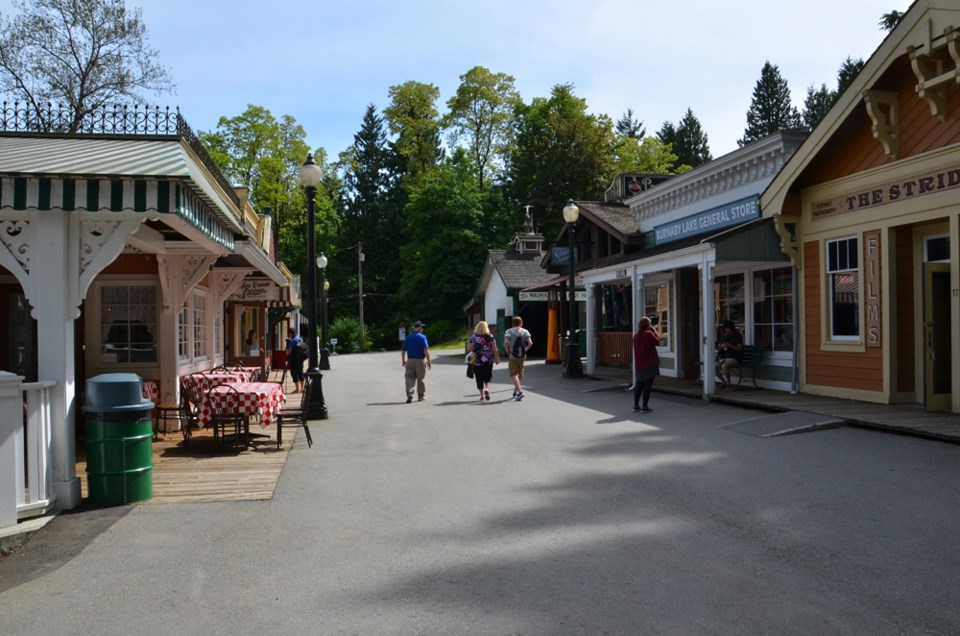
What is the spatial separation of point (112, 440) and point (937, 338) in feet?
37.8

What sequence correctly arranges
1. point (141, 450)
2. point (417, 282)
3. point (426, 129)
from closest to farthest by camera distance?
point (141, 450) → point (417, 282) → point (426, 129)

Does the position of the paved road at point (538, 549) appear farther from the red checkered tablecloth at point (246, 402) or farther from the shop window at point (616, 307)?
the shop window at point (616, 307)

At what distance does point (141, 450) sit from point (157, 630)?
3.45m

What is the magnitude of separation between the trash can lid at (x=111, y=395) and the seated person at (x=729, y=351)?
11906 millimetres

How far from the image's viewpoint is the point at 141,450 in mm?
7527

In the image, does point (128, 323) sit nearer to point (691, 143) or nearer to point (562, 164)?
point (562, 164)

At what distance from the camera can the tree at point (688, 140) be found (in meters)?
75.9

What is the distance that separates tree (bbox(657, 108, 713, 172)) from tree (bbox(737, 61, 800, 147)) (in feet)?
14.7

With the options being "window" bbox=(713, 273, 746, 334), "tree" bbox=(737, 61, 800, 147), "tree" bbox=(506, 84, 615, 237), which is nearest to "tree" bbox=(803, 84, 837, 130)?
"tree" bbox=(737, 61, 800, 147)

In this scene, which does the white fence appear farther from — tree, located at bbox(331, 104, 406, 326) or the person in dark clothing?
tree, located at bbox(331, 104, 406, 326)

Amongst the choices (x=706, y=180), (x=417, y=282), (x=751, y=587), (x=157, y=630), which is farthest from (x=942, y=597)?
(x=417, y=282)

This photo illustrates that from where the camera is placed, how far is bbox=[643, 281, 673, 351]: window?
21.2 metres

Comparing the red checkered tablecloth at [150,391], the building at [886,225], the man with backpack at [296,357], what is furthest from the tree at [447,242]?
the red checkered tablecloth at [150,391]

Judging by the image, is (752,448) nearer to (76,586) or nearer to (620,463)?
(620,463)
